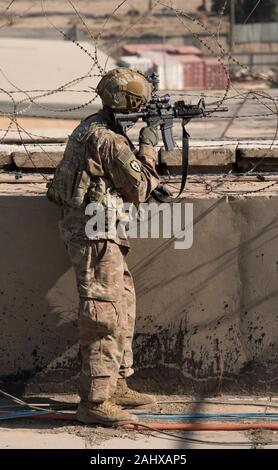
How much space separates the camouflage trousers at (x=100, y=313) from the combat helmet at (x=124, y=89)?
2.12 ft

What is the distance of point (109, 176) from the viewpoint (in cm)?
488

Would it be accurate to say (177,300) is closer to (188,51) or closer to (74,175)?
(74,175)

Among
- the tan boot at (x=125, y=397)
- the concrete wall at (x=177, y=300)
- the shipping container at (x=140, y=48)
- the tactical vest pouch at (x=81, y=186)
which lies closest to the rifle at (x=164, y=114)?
the tactical vest pouch at (x=81, y=186)

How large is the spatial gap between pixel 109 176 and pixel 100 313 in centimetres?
63

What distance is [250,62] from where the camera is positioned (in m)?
35.9

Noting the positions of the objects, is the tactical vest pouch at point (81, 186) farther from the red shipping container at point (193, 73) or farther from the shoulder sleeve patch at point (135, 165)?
the red shipping container at point (193, 73)

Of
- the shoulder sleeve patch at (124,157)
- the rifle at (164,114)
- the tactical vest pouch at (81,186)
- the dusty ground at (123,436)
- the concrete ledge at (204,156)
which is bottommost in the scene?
the dusty ground at (123,436)

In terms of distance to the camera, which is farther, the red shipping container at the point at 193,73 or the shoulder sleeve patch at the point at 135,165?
the red shipping container at the point at 193,73

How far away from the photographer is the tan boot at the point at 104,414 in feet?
16.4

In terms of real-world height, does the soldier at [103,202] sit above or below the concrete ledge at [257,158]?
below

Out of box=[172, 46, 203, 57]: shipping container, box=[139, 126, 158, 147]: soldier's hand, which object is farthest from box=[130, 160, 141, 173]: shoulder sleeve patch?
box=[172, 46, 203, 57]: shipping container

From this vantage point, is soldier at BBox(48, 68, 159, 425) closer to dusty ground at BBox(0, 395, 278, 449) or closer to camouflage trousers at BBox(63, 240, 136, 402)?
camouflage trousers at BBox(63, 240, 136, 402)

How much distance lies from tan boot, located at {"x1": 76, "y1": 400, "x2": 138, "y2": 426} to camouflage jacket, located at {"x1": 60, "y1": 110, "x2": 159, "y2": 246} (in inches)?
31.1
